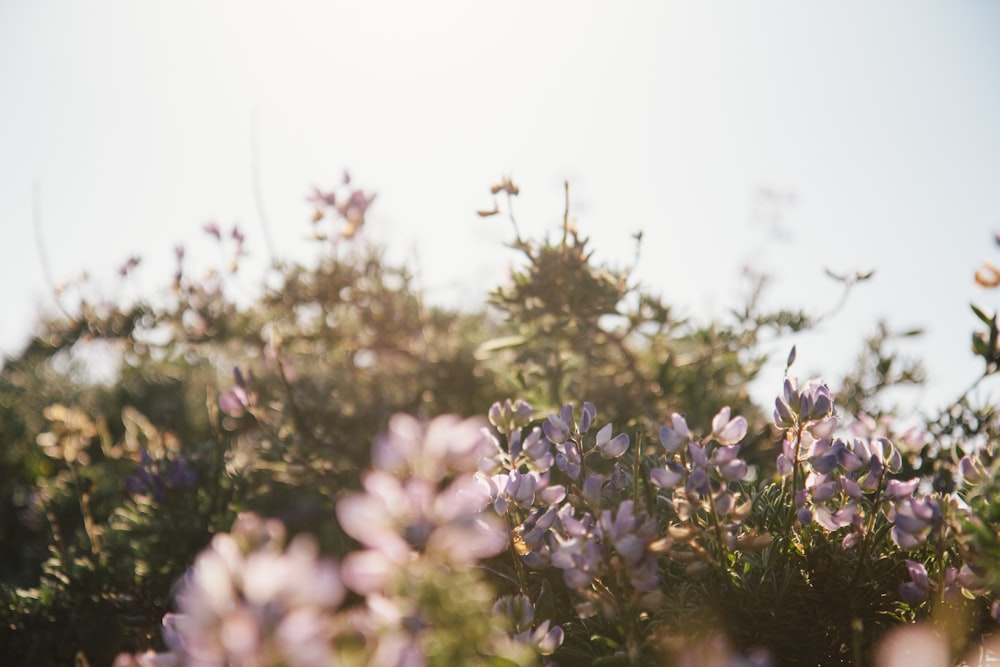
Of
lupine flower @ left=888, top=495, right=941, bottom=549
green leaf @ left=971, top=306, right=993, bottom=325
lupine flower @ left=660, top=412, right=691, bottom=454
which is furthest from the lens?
green leaf @ left=971, top=306, right=993, bottom=325

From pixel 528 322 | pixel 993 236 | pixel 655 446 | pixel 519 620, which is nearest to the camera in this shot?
pixel 519 620

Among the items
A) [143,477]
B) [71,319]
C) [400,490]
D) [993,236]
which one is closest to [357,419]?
[143,477]

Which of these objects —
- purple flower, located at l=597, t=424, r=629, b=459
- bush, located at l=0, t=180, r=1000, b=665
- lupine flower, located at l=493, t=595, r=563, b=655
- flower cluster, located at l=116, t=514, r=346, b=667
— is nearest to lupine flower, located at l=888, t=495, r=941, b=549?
bush, located at l=0, t=180, r=1000, b=665

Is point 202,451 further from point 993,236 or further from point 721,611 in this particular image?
point 993,236

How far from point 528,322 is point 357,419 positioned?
910mm

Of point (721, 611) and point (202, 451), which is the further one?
point (202, 451)

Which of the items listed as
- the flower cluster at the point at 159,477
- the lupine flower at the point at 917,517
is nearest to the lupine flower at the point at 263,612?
the lupine flower at the point at 917,517

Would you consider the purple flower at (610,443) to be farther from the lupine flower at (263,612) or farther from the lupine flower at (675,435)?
the lupine flower at (263,612)

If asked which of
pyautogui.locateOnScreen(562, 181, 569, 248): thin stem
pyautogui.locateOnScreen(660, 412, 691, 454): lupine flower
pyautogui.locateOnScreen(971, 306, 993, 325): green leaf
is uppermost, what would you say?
pyautogui.locateOnScreen(562, 181, 569, 248): thin stem

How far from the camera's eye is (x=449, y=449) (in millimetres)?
681

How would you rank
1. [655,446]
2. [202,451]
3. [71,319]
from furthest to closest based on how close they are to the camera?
[71,319] → [202,451] → [655,446]

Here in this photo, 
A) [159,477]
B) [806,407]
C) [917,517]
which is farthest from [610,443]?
[159,477]

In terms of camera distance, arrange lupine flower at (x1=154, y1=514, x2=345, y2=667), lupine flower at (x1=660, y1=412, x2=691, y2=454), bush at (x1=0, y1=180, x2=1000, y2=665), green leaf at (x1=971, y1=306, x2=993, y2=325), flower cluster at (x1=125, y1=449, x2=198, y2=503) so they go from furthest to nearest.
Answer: flower cluster at (x1=125, y1=449, x2=198, y2=503) < green leaf at (x1=971, y1=306, x2=993, y2=325) < lupine flower at (x1=660, y1=412, x2=691, y2=454) < bush at (x1=0, y1=180, x2=1000, y2=665) < lupine flower at (x1=154, y1=514, x2=345, y2=667)

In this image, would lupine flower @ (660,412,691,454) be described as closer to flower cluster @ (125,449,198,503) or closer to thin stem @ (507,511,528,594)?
thin stem @ (507,511,528,594)
